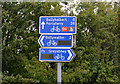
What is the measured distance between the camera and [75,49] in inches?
268

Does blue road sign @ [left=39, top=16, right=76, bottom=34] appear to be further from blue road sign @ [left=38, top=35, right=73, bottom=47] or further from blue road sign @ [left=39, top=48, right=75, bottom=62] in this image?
blue road sign @ [left=39, top=48, right=75, bottom=62]

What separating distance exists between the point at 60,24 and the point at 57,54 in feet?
1.85

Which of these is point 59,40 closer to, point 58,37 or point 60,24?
point 58,37

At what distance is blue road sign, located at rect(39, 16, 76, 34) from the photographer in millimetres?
3881

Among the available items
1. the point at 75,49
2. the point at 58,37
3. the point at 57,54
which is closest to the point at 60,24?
the point at 58,37

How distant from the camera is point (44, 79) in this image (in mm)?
6629

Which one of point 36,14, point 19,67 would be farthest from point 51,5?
point 19,67

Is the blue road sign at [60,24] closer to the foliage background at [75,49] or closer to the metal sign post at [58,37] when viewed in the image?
the metal sign post at [58,37]

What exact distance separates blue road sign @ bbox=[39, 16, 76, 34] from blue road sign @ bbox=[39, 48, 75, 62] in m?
0.36

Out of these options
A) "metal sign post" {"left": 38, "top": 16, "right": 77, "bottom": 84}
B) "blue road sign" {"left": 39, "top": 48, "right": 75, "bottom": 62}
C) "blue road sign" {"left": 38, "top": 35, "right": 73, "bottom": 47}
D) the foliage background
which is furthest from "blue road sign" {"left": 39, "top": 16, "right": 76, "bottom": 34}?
the foliage background

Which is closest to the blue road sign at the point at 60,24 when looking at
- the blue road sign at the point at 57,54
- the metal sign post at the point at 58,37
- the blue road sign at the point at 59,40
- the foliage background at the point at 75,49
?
the metal sign post at the point at 58,37

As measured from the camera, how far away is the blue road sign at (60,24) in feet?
12.7

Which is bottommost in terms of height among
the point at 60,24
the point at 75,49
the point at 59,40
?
the point at 75,49

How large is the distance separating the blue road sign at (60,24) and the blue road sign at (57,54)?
14.2 inches
